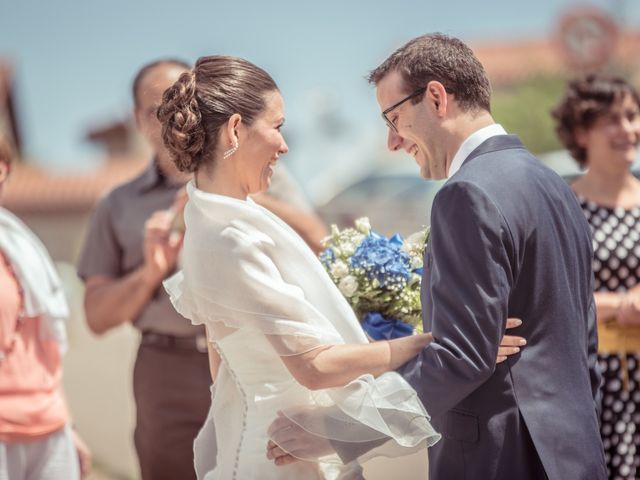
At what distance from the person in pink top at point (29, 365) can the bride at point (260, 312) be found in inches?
44.4

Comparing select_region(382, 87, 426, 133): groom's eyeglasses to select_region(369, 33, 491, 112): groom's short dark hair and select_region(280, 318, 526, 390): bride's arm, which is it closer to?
select_region(369, 33, 491, 112): groom's short dark hair

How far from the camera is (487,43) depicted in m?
38.8

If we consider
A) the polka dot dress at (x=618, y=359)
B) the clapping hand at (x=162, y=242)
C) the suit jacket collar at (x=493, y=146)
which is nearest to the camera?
the suit jacket collar at (x=493, y=146)

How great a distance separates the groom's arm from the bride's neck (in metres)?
0.65

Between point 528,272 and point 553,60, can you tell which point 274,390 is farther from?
point 553,60

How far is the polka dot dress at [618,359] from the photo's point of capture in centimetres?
390

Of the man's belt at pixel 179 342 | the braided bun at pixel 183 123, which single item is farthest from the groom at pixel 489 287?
the man's belt at pixel 179 342

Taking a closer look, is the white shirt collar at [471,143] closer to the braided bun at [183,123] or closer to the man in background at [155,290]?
the braided bun at [183,123]

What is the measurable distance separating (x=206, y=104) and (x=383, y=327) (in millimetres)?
975

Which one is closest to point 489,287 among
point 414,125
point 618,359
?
point 414,125

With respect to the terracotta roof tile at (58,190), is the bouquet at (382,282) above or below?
above

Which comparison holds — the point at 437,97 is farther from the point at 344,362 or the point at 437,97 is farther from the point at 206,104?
the point at 344,362

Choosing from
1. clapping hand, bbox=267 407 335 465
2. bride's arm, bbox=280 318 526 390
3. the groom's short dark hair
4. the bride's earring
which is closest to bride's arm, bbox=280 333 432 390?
bride's arm, bbox=280 318 526 390

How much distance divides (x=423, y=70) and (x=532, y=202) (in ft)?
1.66
